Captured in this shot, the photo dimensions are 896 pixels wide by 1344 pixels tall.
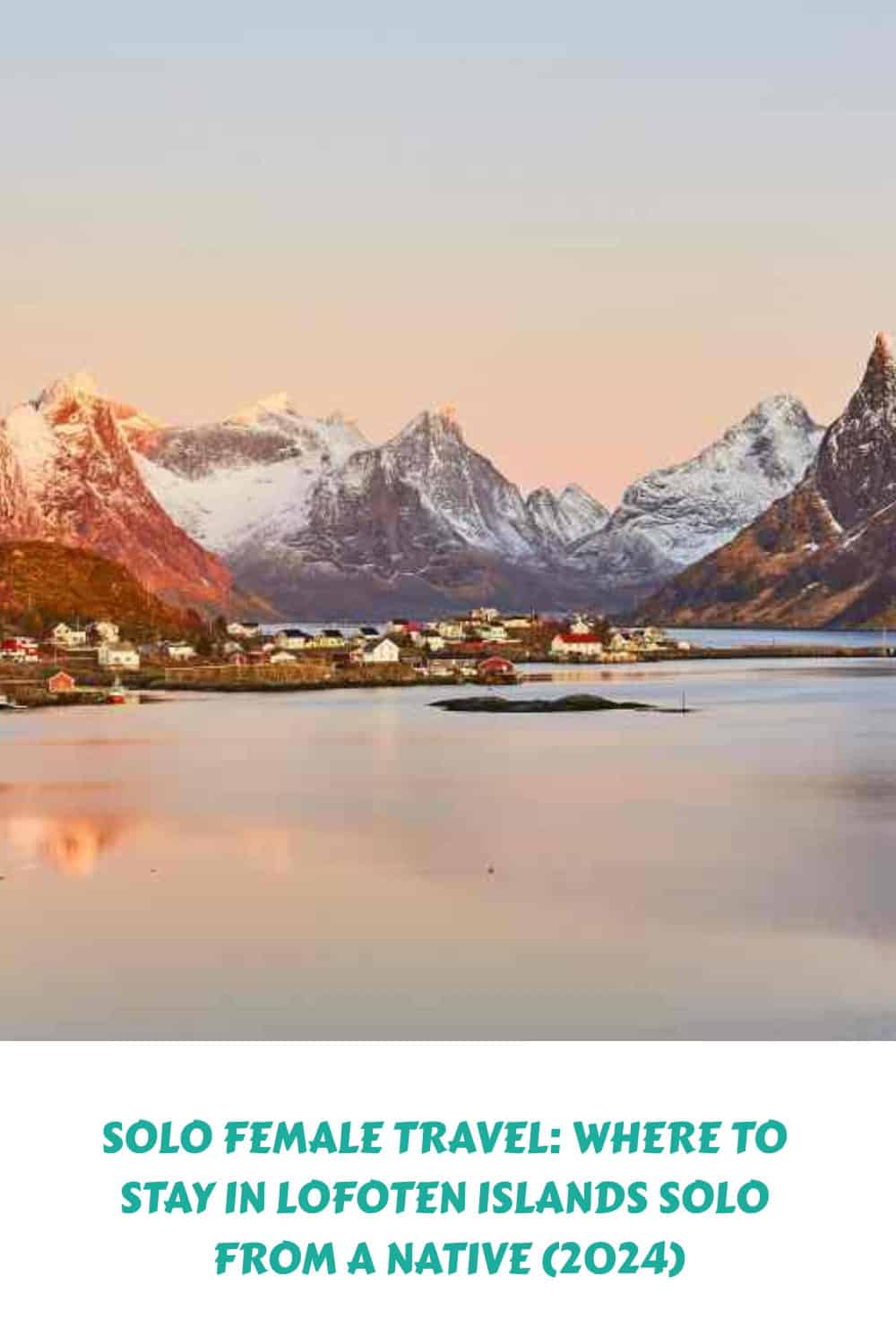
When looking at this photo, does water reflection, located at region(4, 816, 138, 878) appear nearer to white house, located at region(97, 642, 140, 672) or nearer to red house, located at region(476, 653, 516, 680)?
white house, located at region(97, 642, 140, 672)

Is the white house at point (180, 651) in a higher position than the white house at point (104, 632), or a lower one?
lower

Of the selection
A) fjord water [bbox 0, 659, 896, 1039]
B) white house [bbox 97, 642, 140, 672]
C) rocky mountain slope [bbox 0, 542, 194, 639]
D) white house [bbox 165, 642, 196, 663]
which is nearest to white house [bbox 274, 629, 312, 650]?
rocky mountain slope [bbox 0, 542, 194, 639]

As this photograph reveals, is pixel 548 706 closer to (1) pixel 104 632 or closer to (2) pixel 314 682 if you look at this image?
(2) pixel 314 682

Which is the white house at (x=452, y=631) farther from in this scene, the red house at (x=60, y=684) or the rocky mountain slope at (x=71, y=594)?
the red house at (x=60, y=684)

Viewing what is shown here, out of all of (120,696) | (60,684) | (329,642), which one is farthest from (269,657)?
(120,696)

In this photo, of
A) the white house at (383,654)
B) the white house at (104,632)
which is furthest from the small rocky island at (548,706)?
the white house at (383,654)
